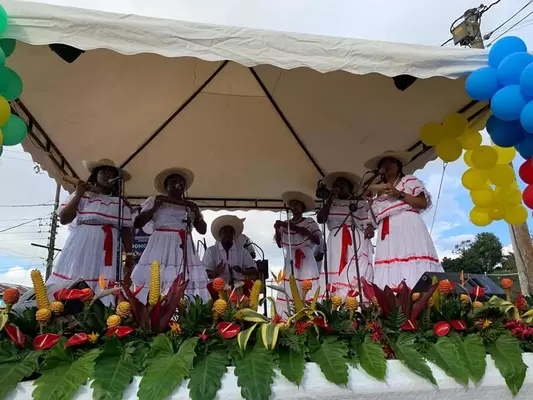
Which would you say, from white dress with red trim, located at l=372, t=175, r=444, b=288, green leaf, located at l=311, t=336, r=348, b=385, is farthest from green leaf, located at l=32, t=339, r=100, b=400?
white dress with red trim, located at l=372, t=175, r=444, b=288

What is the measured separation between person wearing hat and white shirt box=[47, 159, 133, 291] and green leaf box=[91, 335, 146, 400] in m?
2.08

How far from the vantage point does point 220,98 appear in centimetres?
464

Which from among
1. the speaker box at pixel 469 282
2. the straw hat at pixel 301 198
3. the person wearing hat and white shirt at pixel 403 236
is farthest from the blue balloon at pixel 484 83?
the straw hat at pixel 301 198

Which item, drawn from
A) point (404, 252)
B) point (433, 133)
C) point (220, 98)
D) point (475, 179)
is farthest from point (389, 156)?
point (220, 98)

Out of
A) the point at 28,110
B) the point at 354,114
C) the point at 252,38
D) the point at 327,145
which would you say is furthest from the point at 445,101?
the point at 28,110

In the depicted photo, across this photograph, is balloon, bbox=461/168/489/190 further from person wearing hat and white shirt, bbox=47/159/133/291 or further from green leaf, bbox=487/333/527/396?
person wearing hat and white shirt, bbox=47/159/133/291

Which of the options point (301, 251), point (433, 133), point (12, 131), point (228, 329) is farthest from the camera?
point (301, 251)

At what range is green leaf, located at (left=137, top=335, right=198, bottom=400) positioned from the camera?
62.1 inches

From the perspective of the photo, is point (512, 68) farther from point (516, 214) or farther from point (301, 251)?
point (301, 251)

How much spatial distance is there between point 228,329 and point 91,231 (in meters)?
2.37

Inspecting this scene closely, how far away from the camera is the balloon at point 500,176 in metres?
3.62

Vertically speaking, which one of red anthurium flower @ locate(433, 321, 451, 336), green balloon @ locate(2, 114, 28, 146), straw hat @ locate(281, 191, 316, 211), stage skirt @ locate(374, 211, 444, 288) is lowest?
red anthurium flower @ locate(433, 321, 451, 336)

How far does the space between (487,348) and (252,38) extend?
196 centimetres

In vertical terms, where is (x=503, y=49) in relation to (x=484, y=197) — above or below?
above
